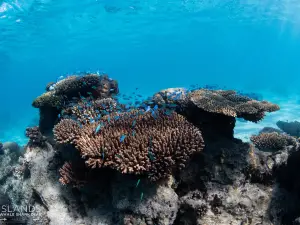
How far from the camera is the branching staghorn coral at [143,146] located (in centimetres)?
450

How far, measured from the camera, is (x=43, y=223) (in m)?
5.38

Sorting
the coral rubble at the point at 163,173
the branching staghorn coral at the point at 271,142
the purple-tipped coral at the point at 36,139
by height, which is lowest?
the coral rubble at the point at 163,173

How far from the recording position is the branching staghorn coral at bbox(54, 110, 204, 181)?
4496 mm

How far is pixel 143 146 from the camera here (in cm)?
471

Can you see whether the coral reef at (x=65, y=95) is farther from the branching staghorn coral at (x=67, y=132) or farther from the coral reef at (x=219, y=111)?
the coral reef at (x=219, y=111)

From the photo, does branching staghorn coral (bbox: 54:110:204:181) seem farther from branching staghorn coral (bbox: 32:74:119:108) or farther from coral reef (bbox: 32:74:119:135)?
branching staghorn coral (bbox: 32:74:119:108)

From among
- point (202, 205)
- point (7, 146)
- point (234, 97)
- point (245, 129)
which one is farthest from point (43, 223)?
point (245, 129)

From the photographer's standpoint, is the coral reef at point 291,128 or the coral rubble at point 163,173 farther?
the coral reef at point 291,128

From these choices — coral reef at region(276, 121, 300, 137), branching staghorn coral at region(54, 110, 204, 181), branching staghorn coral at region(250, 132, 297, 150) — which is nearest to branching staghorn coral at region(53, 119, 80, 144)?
branching staghorn coral at region(54, 110, 204, 181)

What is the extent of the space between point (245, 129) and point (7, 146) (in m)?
19.4

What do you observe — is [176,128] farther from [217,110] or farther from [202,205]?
[202,205]

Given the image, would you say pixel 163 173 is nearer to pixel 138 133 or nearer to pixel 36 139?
pixel 138 133

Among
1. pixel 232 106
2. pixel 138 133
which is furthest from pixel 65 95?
pixel 232 106

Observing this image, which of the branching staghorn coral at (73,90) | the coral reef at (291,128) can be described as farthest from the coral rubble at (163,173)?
the coral reef at (291,128)
